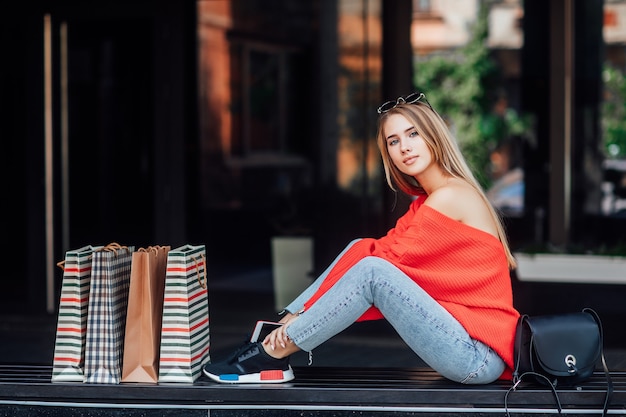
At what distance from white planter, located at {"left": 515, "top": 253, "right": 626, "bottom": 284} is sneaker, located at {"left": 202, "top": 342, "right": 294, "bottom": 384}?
11.6 feet

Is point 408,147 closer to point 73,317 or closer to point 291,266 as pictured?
point 73,317

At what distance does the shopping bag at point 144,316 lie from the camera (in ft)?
11.5

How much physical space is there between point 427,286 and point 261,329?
25.6 inches

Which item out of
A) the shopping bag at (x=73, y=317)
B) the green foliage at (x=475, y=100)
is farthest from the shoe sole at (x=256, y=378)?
the green foliage at (x=475, y=100)

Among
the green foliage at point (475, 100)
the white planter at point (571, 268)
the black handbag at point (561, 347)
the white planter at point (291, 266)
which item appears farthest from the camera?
the green foliage at point (475, 100)

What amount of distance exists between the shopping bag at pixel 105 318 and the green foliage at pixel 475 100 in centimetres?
500

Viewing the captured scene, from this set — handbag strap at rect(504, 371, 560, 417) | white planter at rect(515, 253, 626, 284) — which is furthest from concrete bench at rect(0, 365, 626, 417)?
white planter at rect(515, 253, 626, 284)

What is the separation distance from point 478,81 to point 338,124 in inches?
69.8

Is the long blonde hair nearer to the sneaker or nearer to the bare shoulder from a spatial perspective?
the bare shoulder

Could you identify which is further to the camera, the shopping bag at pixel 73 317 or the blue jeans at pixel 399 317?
the shopping bag at pixel 73 317

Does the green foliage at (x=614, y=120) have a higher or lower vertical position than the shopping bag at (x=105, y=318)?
higher

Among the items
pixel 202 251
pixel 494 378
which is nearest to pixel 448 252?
pixel 494 378

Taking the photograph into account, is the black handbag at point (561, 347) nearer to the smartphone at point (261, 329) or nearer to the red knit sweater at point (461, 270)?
the red knit sweater at point (461, 270)

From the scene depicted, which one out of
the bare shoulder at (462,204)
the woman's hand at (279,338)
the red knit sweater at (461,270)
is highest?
the bare shoulder at (462,204)
